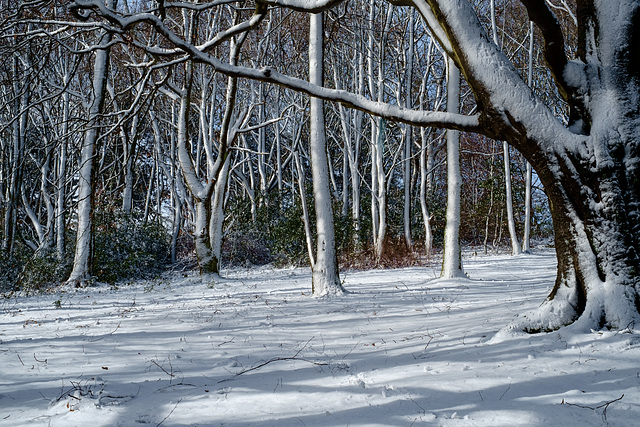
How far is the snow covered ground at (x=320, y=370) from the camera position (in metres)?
2.14

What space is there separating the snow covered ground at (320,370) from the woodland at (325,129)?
70 centimetres

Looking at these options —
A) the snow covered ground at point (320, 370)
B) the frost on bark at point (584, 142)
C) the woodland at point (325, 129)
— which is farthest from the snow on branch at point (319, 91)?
the snow covered ground at point (320, 370)

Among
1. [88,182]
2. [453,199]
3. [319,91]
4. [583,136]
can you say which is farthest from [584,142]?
[88,182]

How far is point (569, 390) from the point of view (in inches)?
88.7

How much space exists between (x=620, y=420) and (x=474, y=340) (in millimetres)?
1390

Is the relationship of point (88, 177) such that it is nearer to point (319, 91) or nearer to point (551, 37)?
point (319, 91)

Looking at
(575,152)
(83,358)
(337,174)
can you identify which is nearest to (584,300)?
(575,152)

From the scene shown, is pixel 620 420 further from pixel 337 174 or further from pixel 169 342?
pixel 337 174

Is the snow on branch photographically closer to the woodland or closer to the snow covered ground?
the woodland

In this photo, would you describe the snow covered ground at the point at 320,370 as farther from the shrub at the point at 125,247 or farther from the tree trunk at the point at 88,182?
the shrub at the point at 125,247

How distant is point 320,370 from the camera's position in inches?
115

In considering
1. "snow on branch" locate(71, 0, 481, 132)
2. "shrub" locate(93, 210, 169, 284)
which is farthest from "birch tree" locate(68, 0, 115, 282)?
"snow on branch" locate(71, 0, 481, 132)

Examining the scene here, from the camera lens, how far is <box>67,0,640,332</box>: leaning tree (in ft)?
9.87

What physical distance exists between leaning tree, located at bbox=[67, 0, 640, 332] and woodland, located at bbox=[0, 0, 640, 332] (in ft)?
0.04
